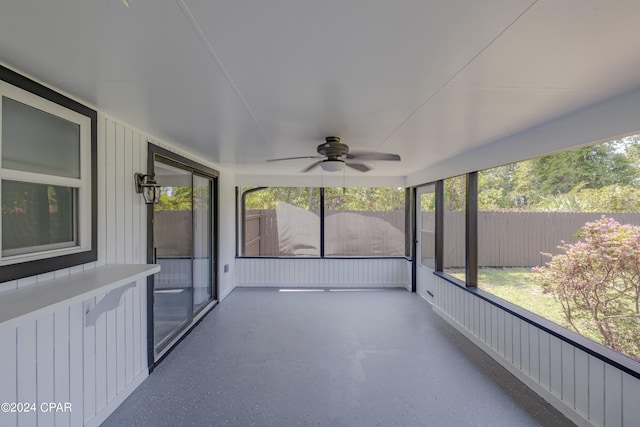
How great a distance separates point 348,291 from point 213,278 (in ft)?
7.68

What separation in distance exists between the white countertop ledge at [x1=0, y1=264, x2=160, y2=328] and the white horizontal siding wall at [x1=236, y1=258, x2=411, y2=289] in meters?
3.50

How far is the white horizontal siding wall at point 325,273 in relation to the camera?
539 cm

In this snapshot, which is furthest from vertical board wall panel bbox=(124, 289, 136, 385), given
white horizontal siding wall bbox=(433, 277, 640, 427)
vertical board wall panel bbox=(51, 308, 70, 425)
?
white horizontal siding wall bbox=(433, 277, 640, 427)

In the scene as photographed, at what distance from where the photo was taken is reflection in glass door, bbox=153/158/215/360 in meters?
2.86

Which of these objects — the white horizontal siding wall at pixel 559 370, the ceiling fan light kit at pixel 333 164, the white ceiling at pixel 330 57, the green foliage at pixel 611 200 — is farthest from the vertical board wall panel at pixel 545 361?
the ceiling fan light kit at pixel 333 164

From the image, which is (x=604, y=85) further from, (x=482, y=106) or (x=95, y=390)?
(x=95, y=390)

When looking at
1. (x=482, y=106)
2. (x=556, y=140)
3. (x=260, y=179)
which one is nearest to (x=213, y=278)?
(x=260, y=179)

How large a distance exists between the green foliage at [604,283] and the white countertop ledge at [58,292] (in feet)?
10.5

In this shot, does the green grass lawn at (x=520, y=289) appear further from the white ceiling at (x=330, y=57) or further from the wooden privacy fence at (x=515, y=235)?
the white ceiling at (x=330, y=57)

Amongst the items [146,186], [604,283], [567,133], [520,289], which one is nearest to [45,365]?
[146,186]

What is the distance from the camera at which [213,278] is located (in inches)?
170

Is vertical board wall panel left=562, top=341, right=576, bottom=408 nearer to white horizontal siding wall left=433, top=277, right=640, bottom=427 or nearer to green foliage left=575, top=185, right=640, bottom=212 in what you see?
white horizontal siding wall left=433, top=277, right=640, bottom=427

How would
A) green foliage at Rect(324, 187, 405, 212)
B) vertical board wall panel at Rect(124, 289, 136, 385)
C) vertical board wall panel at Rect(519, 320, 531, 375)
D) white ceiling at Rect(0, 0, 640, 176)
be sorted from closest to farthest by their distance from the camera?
1. white ceiling at Rect(0, 0, 640, 176)
2. vertical board wall panel at Rect(124, 289, 136, 385)
3. vertical board wall panel at Rect(519, 320, 531, 375)
4. green foliage at Rect(324, 187, 405, 212)

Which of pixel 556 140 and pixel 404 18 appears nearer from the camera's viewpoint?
pixel 404 18
